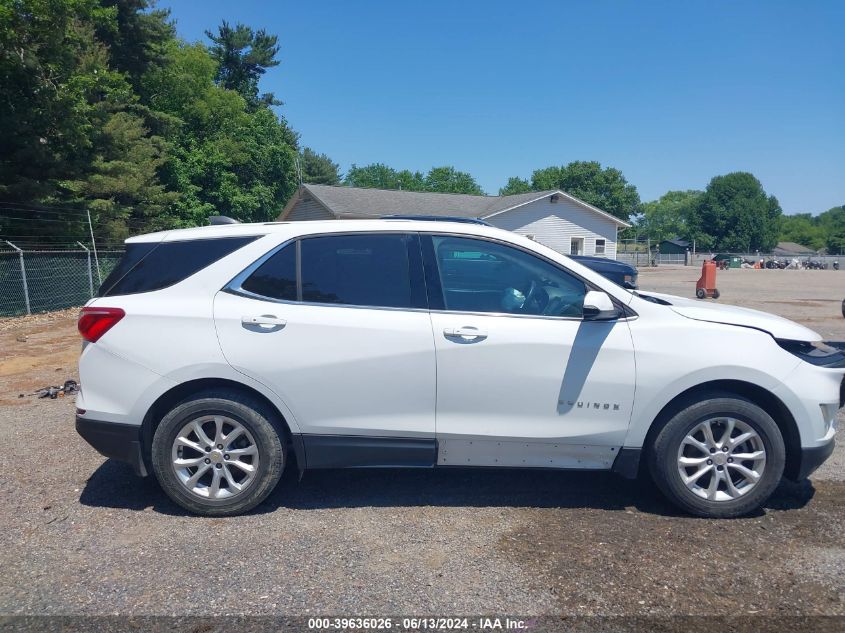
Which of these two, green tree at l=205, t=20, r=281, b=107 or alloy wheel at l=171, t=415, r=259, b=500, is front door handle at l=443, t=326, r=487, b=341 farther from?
green tree at l=205, t=20, r=281, b=107

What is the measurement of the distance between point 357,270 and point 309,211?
29690 millimetres

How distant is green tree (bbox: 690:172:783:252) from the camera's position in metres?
94.4

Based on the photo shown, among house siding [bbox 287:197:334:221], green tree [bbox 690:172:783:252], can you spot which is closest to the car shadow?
house siding [bbox 287:197:334:221]

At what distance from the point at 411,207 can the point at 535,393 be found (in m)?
29.9

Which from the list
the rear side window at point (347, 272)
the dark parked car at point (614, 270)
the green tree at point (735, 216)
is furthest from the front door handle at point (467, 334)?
the green tree at point (735, 216)

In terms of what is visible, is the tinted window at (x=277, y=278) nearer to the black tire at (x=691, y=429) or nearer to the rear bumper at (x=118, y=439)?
the rear bumper at (x=118, y=439)

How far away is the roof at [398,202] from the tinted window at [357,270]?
25.2 m

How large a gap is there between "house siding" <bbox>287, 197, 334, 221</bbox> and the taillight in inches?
1043

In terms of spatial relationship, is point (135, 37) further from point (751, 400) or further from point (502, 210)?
point (751, 400)

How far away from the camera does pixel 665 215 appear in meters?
132

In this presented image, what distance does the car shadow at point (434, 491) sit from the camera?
4.05 m

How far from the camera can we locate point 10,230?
17172mm

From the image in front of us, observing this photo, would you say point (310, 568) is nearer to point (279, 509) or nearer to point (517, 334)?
point (279, 509)

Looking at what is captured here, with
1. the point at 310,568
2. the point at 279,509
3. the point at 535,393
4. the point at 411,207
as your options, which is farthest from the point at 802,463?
the point at 411,207
